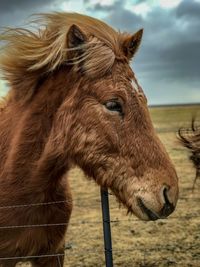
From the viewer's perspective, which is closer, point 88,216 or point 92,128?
point 92,128

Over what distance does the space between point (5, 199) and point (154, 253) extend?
3.99 meters

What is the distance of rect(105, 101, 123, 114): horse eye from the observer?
3789 mm

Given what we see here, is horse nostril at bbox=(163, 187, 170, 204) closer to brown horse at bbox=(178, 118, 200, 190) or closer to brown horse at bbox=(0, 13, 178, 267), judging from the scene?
brown horse at bbox=(0, 13, 178, 267)

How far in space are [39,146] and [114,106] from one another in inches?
29.3

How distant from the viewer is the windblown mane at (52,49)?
394 cm

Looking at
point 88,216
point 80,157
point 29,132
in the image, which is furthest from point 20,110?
point 88,216

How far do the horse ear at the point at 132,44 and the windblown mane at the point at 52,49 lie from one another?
0.26 ft

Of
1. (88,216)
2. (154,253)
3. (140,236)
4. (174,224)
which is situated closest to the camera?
(154,253)

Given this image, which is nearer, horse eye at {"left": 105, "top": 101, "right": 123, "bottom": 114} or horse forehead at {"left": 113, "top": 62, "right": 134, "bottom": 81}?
horse eye at {"left": 105, "top": 101, "right": 123, "bottom": 114}

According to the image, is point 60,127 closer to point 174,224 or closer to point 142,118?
point 142,118

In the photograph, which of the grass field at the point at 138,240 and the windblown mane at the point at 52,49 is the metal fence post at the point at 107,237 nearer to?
the windblown mane at the point at 52,49

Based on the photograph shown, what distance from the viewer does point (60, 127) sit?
13.0 ft

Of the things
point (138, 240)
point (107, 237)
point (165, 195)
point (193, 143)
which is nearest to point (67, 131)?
point (165, 195)

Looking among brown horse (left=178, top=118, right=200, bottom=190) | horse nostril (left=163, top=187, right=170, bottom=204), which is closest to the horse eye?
horse nostril (left=163, top=187, right=170, bottom=204)
